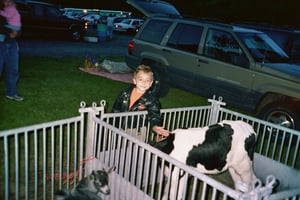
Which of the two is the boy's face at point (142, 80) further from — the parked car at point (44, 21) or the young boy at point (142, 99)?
the parked car at point (44, 21)

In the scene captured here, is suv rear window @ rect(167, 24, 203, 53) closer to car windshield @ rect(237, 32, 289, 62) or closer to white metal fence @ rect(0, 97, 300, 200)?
car windshield @ rect(237, 32, 289, 62)

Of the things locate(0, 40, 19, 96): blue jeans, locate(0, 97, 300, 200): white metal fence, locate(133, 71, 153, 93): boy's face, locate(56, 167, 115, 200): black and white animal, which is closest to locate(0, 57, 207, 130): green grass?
locate(0, 40, 19, 96): blue jeans

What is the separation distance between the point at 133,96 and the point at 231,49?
12.7 ft

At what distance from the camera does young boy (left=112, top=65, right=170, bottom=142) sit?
4.27 m

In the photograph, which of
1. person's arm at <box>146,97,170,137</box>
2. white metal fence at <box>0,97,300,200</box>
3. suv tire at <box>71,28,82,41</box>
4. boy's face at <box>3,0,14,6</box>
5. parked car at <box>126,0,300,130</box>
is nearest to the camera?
white metal fence at <box>0,97,300,200</box>

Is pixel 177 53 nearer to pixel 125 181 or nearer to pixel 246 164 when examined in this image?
pixel 246 164

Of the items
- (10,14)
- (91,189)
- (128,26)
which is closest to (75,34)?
(128,26)

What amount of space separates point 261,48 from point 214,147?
14.9ft

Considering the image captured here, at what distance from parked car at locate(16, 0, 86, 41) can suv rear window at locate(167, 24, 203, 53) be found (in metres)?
12.6

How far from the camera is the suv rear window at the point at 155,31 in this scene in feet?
28.3

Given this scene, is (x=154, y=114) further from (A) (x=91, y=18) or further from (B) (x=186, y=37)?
(A) (x=91, y=18)

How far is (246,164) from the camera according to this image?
13.0ft

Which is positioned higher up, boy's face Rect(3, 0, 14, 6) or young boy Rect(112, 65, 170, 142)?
boy's face Rect(3, 0, 14, 6)

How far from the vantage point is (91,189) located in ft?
10.2
